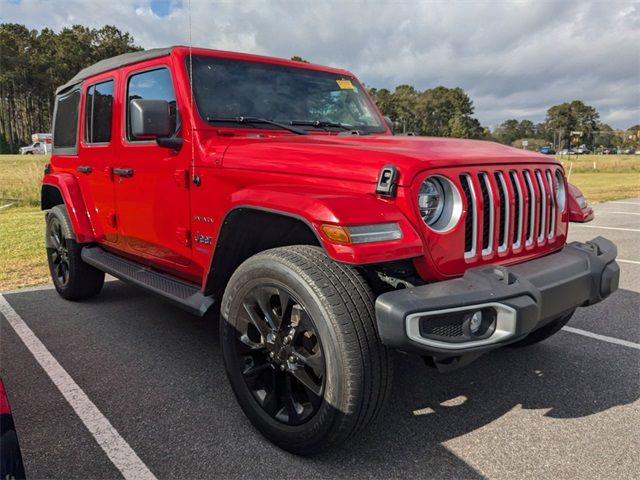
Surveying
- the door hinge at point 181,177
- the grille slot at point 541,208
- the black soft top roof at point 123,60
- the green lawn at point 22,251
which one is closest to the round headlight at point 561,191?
the grille slot at point 541,208

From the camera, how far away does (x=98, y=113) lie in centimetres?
429

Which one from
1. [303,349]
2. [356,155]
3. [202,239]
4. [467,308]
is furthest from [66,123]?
[467,308]

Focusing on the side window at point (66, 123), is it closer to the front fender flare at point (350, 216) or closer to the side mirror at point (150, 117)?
the side mirror at point (150, 117)

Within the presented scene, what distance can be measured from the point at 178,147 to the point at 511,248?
2.04 m

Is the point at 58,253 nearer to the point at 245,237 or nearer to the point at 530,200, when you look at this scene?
the point at 245,237

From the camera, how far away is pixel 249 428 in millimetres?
2680

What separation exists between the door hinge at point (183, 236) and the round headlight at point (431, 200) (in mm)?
1589

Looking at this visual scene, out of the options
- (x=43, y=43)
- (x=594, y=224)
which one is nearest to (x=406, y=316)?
(x=594, y=224)

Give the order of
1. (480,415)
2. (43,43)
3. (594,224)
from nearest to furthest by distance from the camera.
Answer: (480,415) → (594,224) → (43,43)

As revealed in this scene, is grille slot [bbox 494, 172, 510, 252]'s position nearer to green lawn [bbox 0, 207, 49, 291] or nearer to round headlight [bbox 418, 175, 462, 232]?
round headlight [bbox 418, 175, 462, 232]

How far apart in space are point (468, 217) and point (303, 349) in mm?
987

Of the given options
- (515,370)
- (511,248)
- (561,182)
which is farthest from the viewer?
(515,370)

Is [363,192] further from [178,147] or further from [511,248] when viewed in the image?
[178,147]

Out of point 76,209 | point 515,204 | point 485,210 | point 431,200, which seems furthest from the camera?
point 76,209
